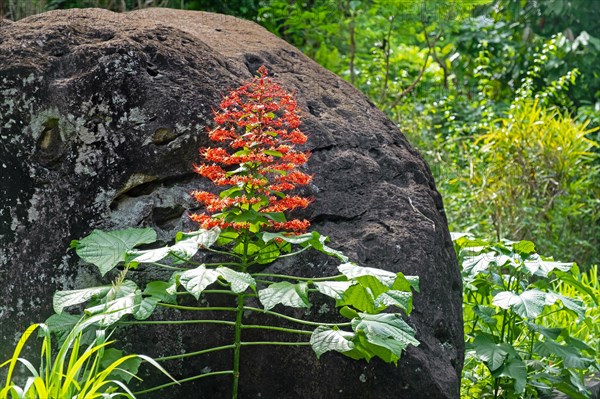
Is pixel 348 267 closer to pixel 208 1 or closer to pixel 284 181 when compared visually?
pixel 284 181

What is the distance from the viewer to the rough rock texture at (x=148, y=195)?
11.9 ft

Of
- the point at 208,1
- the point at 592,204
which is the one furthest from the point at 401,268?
the point at 208,1

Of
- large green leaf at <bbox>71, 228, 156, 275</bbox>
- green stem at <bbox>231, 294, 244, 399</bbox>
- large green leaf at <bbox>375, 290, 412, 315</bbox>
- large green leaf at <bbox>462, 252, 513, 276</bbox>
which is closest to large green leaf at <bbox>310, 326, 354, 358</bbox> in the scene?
large green leaf at <bbox>375, 290, 412, 315</bbox>

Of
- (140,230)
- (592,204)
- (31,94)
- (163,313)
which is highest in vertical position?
(31,94)

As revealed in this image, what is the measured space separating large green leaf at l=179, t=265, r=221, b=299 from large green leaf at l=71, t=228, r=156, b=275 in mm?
307

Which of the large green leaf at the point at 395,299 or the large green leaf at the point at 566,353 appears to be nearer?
the large green leaf at the point at 395,299

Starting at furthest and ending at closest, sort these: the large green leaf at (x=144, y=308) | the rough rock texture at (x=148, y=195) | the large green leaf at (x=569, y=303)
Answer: the large green leaf at (x=569, y=303) → the rough rock texture at (x=148, y=195) → the large green leaf at (x=144, y=308)

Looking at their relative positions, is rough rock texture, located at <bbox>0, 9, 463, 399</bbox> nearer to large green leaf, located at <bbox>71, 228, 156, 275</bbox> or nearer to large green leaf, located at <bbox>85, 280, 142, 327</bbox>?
large green leaf, located at <bbox>71, 228, 156, 275</bbox>

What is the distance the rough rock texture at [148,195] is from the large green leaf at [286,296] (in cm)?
56

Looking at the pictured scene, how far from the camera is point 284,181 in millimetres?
3574

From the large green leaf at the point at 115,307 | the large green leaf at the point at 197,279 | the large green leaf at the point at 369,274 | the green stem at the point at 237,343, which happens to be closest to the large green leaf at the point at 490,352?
the large green leaf at the point at 369,274

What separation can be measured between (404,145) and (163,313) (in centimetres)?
156

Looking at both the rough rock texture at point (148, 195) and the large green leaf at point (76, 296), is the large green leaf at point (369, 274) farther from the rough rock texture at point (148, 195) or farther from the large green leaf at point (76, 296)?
the large green leaf at point (76, 296)

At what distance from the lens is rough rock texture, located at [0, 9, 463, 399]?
3.63m
